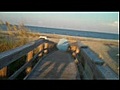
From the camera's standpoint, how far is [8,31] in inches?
305

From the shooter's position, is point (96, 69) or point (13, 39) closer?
point (96, 69)

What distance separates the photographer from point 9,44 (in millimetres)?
6457

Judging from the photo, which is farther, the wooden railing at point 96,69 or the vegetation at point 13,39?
the vegetation at point 13,39

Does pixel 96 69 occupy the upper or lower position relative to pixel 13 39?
lower

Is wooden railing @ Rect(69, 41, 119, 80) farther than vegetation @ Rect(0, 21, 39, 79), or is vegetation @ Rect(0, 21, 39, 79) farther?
vegetation @ Rect(0, 21, 39, 79)
